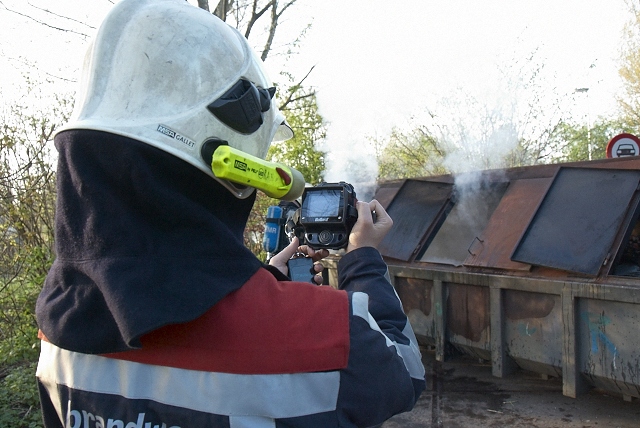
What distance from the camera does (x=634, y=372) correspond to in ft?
12.4

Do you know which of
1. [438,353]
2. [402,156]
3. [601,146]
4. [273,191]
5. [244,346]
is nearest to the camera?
[244,346]

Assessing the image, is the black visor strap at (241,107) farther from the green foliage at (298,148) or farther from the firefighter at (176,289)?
the green foliage at (298,148)

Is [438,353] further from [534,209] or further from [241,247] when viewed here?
[241,247]

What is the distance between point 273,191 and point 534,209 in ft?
13.5

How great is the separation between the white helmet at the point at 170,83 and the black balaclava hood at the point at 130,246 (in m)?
0.07

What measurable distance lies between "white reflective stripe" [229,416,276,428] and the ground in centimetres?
386

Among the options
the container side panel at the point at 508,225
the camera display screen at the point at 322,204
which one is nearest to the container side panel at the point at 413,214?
the container side panel at the point at 508,225

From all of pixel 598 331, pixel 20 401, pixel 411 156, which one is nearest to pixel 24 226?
pixel 20 401

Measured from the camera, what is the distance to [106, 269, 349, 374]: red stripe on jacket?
47.9 inches

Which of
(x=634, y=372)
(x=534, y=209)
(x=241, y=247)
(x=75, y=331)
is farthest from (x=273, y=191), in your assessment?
(x=534, y=209)

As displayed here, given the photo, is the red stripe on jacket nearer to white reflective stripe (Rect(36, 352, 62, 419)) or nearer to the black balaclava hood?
the black balaclava hood

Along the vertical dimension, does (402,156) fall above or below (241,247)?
above

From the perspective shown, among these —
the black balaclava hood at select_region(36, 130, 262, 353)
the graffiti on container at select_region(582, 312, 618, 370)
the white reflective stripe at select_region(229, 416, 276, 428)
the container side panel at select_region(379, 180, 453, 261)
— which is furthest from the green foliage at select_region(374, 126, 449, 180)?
the white reflective stripe at select_region(229, 416, 276, 428)

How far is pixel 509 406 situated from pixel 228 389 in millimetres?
4470
